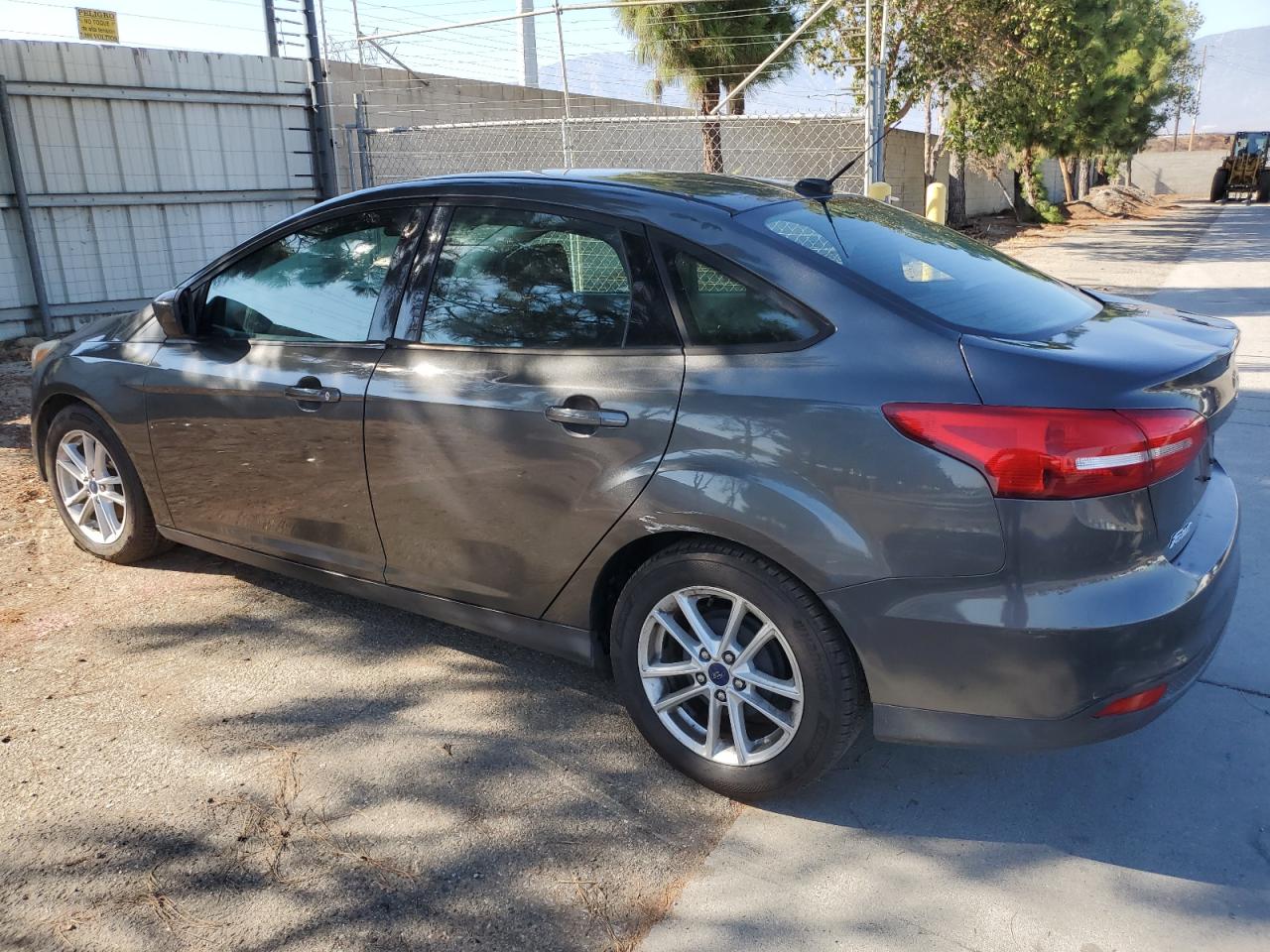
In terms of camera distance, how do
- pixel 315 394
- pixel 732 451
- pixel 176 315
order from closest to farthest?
1. pixel 732 451
2. pixel 315 394
3. pixel 176 315

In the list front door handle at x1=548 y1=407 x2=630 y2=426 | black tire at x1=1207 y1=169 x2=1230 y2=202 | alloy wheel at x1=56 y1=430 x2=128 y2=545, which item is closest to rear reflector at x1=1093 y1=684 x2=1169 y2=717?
front door handle at x1=548 y1=407 x2=630 y2=426

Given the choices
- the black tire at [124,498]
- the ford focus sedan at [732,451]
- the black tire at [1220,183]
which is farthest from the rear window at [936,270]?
the black tire at [1220,183]

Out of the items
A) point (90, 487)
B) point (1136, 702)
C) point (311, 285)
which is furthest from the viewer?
point (90, 487)

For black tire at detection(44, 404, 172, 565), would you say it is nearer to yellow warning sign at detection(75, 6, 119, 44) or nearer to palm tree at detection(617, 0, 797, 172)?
yellow warning sign at detection(75, 6, 119, 44)

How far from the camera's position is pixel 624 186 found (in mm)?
3152

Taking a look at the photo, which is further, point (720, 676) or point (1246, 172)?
point (1246, 172)

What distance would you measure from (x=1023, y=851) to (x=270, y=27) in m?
10.5

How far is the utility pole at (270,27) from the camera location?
404 inches

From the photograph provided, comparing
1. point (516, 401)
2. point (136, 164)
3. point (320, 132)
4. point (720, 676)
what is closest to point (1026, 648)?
point (720, 676)

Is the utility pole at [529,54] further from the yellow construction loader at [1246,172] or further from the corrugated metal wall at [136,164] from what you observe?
the yellow construction loader at [1246,172]

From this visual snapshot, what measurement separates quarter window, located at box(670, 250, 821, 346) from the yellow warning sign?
890 cm

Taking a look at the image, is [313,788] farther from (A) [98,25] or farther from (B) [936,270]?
(A) [98,25]

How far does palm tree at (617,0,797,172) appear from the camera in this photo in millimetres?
14781

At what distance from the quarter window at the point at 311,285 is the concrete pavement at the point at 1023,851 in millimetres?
2088
